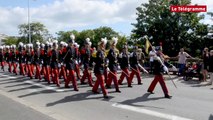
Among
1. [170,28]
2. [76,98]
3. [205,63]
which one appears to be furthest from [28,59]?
[170,28]

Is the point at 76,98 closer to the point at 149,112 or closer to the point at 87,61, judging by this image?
the point at 149,112

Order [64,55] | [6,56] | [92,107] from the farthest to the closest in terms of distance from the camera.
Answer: [6,56] → [64,55] → [92,107]

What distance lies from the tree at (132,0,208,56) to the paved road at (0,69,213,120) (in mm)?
18612

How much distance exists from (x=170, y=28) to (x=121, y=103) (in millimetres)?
22973

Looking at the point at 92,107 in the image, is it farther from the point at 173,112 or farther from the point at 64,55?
the point at 64,55

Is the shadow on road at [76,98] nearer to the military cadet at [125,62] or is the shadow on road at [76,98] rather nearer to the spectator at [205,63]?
the military cadet at [125,62]

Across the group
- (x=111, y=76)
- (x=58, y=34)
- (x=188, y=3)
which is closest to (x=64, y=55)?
(x=111, y=76)

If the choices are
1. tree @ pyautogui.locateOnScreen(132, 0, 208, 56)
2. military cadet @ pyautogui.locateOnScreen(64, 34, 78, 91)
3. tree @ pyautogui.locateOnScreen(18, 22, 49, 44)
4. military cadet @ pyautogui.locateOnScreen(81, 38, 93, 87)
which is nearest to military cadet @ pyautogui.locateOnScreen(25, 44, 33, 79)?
military cadet @ pyautogui.locateOnScreen(81, 38, 93, 87)

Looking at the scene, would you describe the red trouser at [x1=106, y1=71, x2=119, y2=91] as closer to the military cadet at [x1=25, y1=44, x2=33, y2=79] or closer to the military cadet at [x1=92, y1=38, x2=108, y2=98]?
the military cadet at [x1=92, y1=38, x2=108, y2=98]

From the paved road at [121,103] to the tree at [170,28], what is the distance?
18.6m

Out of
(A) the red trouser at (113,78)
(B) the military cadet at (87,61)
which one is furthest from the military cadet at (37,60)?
(A) the red trouser at (113,78)

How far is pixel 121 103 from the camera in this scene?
35.4 feet

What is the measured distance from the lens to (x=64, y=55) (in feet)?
47.9

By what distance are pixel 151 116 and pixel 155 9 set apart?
2593cm
